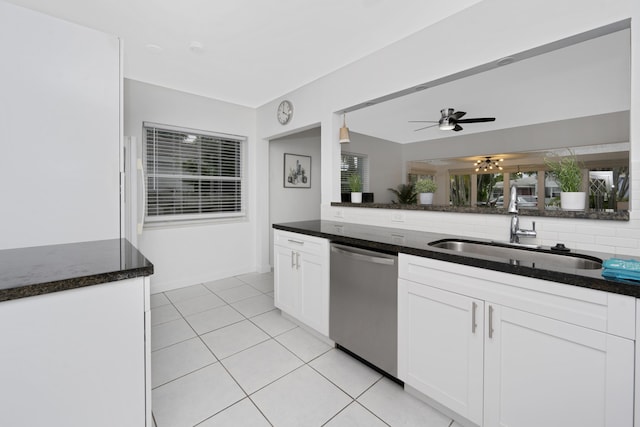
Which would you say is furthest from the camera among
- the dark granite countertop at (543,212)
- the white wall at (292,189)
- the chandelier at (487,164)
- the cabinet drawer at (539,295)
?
the white wall at (292,189)

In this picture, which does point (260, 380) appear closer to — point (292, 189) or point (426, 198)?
point (426, 198)

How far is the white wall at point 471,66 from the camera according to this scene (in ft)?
4.63

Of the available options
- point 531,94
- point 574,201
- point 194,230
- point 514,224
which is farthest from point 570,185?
point 194,230

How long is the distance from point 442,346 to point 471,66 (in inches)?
72.4

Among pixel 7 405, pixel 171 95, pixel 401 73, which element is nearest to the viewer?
pixel 7 405

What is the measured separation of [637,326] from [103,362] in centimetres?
→ 188

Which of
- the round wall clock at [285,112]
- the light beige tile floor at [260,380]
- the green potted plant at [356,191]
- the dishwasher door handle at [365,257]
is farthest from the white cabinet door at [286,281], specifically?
the round wall clock at [285,112]

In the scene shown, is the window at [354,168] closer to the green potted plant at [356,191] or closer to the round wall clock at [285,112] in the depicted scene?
the round wall clock at [285,112]

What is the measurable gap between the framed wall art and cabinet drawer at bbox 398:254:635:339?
332 centimetres

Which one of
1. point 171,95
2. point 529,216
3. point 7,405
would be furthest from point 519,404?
point 171,95

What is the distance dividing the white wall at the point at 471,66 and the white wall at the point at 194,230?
4.81 ft

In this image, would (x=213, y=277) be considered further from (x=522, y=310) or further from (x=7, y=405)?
(x=522, y=310)

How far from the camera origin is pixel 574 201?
1.61 metres

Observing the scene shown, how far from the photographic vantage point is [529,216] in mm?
1709
